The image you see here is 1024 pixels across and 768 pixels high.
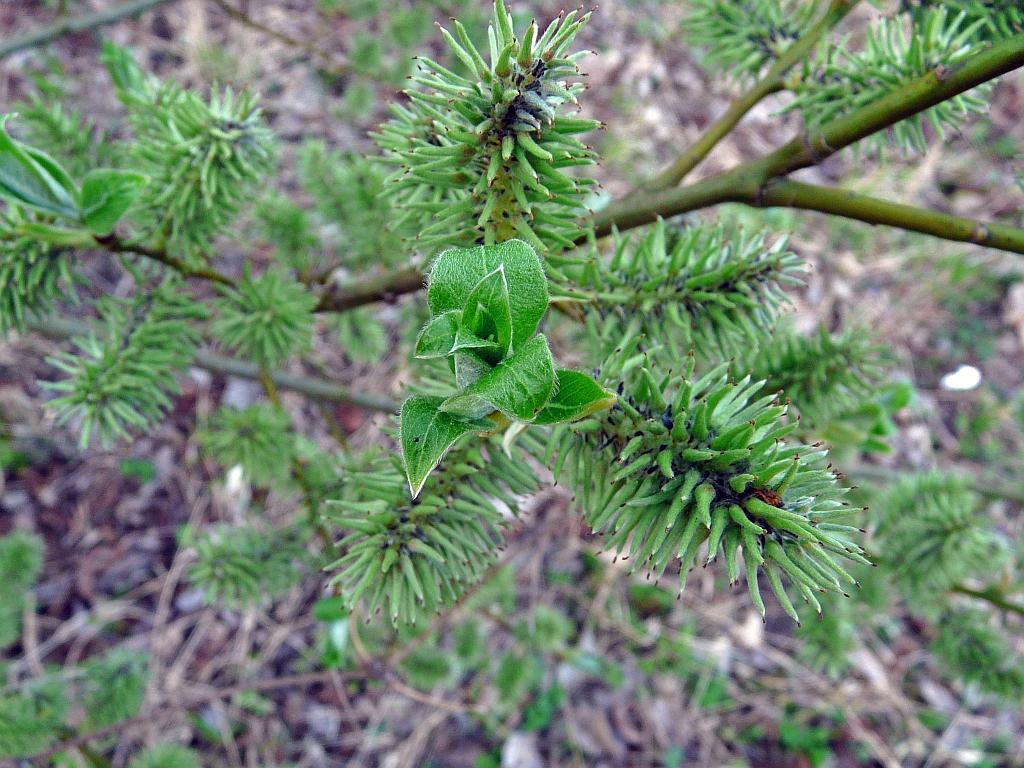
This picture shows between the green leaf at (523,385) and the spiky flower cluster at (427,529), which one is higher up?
the green leaf at (523,385)

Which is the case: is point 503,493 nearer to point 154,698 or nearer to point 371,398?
point 371,398

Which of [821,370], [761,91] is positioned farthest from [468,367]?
[761,91]

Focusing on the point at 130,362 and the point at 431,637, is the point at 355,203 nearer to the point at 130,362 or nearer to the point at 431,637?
the point at 130,362

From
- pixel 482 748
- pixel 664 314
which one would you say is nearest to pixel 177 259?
pixel 664 314

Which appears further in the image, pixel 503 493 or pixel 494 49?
pixel 503 493

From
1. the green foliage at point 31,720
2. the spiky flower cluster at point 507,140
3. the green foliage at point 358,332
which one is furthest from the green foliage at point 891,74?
the green foliage at point 31,720

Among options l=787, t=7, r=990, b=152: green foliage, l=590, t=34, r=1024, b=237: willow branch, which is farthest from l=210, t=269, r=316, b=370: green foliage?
l=787, t=7, r=990, b=152: green foliage

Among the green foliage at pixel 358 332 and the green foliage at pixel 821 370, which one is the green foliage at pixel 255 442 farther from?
the green foliage at pixel 821 370
